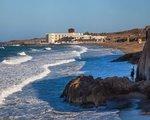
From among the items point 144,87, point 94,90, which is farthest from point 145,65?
point 94,90

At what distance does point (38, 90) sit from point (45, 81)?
4.96m

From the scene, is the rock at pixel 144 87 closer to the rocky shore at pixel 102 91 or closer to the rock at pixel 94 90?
the rocky shore at pixel 102 91

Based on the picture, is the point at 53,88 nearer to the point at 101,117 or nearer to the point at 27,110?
the point at 27,110

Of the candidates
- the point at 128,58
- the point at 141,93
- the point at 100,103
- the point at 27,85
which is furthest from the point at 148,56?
the point at 128,58

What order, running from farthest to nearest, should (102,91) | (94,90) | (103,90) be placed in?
1. (103,90)
2. (102,91)
3. (94,90)

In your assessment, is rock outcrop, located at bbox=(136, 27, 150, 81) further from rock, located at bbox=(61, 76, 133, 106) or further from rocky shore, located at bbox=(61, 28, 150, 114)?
rock, located at bbox=(61, 76, 133, 106)

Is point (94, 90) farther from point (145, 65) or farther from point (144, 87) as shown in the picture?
point (145, 65)

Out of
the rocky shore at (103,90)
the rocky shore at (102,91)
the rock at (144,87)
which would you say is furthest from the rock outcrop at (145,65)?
the rocky shore at (102,91)

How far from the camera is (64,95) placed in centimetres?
2212

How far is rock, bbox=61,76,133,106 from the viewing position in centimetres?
1942

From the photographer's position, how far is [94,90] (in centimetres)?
1944

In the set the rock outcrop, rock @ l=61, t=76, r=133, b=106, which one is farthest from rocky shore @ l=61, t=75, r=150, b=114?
the rock outcrop

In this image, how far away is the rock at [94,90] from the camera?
63.7 ft

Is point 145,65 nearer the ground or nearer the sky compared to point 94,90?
nearer the sky
